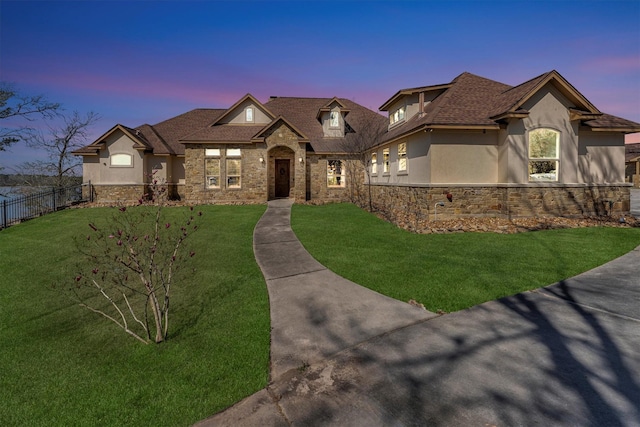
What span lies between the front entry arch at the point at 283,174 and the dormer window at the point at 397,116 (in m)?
8.01

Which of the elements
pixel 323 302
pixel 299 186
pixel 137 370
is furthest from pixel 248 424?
pixel 299 186

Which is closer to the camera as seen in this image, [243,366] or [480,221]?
[243,366]

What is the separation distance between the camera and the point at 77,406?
286cm

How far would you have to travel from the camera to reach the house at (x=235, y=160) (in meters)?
19.9

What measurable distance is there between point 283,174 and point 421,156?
11913mm

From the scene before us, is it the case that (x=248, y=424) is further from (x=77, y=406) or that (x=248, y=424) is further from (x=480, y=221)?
(x=480, y=221)

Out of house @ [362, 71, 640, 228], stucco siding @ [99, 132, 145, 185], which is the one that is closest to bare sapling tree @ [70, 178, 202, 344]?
house @ [362, 71, 640, 228]

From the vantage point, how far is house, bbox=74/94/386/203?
65.3ft

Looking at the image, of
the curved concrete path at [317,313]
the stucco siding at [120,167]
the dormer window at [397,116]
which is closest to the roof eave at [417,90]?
the dormer window at [397,116]

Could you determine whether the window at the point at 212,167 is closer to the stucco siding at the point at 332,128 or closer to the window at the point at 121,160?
the window at the point at 121,160

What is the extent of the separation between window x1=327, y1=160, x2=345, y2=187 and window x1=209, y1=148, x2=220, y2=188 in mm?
7690

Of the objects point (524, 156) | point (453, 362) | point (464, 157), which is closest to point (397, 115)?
point (464, 157)

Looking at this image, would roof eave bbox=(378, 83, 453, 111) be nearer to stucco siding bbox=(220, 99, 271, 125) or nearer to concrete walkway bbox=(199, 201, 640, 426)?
stucco siding bbox=(220, 99, 271, 125)

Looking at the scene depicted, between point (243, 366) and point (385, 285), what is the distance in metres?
3.13
